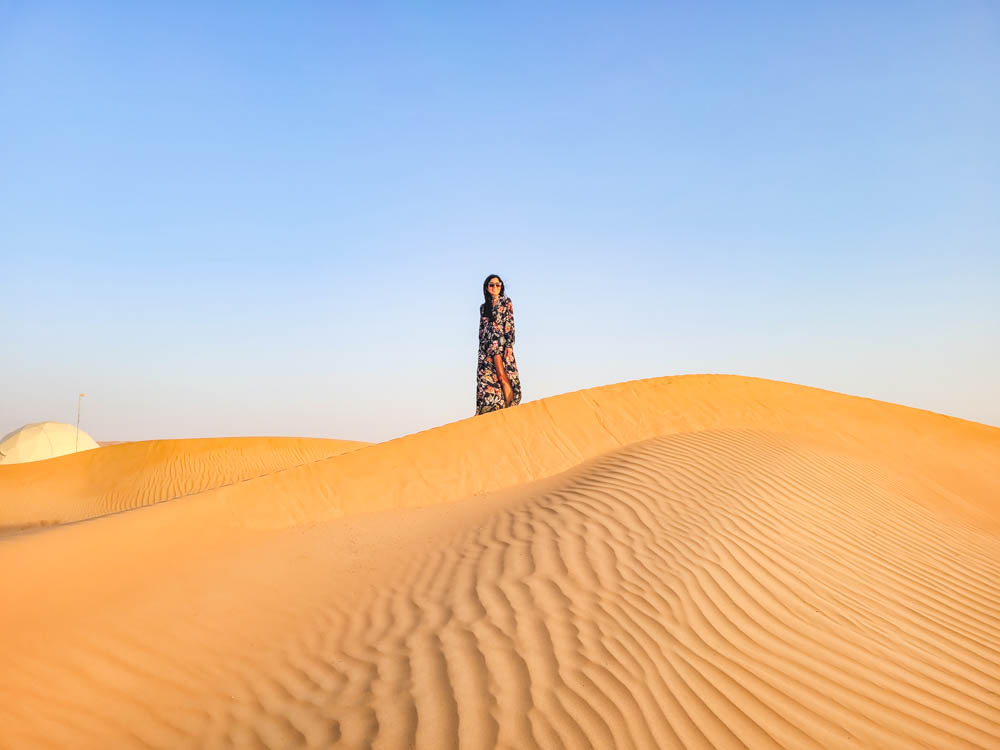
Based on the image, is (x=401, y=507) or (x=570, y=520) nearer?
(x=570, y=520)

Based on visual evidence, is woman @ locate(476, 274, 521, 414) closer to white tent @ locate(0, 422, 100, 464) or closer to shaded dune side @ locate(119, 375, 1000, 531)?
shaded dune side @ locate(119, 375, 1000, 531)

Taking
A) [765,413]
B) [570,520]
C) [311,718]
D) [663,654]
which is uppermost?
[765,413]

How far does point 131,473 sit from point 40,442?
690cm

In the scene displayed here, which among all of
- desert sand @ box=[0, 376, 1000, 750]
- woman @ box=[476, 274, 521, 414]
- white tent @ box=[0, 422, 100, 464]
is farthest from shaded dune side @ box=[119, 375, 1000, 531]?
white tent @ box=[0, 422, 100, 464]

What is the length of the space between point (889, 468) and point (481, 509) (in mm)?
5823

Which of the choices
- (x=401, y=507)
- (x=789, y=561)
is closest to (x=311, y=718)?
(x=789, y=561)

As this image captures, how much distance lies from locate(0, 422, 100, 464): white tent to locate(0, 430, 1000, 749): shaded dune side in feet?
82.2

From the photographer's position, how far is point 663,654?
3311 mm

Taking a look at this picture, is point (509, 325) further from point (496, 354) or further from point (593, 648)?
point (593, 648)

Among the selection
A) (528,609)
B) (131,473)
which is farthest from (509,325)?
(131,473)

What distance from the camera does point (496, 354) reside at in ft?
30.3

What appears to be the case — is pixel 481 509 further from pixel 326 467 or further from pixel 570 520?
pixel 326 467

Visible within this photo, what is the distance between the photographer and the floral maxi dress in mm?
9055

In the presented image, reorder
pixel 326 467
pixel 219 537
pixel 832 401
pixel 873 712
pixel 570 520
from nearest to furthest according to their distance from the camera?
pixel 873 712, pixel 570 520, pixel 219 537, pixel 326 467, pixel 832 401
